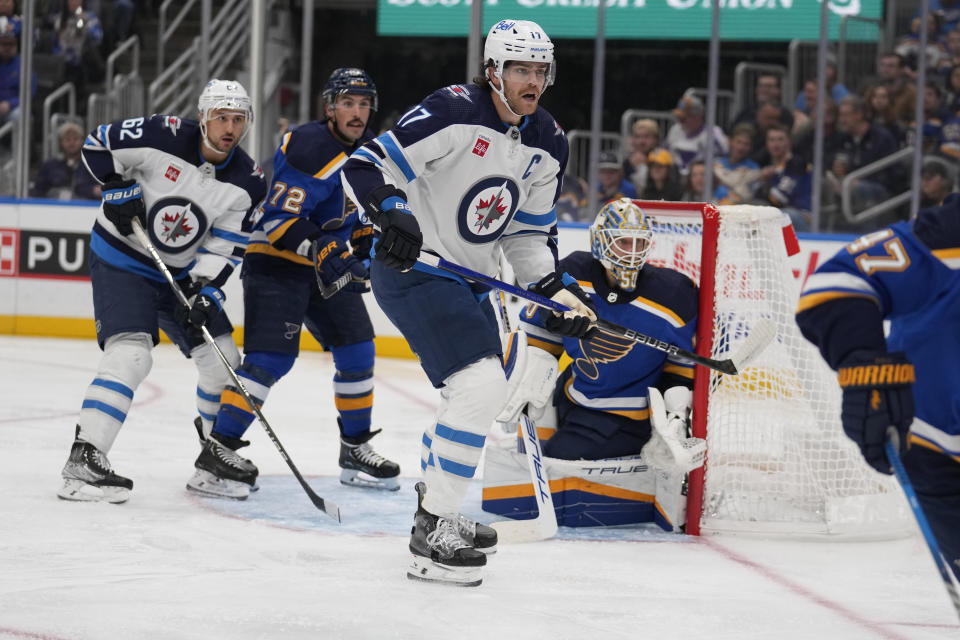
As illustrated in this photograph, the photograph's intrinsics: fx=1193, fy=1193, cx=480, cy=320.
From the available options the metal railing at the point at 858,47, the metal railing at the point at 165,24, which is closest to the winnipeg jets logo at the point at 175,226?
the metal railing at the point at 858,47

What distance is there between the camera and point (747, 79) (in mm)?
7164

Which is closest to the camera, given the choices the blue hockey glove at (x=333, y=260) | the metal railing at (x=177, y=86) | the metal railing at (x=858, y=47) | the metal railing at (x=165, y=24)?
the blue hockey glove at (x=333, y=260)

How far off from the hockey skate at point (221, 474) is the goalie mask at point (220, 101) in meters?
0.83

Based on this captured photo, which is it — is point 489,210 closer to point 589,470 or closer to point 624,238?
point 624,238

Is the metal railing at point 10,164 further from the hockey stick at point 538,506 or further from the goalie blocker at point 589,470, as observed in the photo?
the hockey stick at point 538,506

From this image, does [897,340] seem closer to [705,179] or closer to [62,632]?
[62,632]

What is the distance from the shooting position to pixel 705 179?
677cm

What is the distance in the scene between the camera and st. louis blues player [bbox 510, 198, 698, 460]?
10.1 ft

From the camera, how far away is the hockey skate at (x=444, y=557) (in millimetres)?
2479

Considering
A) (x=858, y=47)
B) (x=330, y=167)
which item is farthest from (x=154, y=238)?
(x=858, y=47)

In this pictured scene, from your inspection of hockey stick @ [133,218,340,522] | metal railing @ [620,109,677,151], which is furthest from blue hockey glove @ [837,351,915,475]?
metal railing @ [620,109,677,151]

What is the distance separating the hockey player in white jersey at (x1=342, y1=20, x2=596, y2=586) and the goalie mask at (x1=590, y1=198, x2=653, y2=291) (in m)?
0.38

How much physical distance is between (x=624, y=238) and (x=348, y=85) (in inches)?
35.5

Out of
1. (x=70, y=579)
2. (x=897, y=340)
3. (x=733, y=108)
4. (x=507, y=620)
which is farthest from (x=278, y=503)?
(x=733, y=108)
